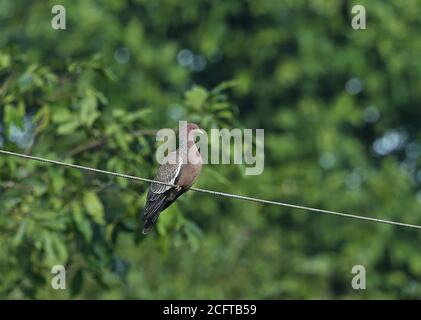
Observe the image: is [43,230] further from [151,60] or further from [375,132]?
[375,132]

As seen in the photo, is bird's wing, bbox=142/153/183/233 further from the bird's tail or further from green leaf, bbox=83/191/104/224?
green leaf, bbox=83/191/104/224

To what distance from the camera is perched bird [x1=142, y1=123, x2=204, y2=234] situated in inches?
424

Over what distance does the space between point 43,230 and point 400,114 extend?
12.2m

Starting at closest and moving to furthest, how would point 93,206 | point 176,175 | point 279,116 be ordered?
point 176,175 → point 93,206 → point 279,116

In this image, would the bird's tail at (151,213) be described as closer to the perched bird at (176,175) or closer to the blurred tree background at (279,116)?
the perched bird at (176,175)

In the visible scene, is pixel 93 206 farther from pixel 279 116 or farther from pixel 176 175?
pixel 279 116

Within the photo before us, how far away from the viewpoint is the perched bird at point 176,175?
10758 millimetres

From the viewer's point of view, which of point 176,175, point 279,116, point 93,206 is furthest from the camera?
point 279,116

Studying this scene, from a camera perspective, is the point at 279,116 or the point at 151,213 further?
the point at 279,116

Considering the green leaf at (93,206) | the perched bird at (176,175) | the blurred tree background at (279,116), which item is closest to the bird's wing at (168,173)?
the perched bird at (176,175)

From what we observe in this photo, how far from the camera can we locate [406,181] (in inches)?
808

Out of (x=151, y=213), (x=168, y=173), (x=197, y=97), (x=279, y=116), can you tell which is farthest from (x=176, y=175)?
(x=279, y=116)

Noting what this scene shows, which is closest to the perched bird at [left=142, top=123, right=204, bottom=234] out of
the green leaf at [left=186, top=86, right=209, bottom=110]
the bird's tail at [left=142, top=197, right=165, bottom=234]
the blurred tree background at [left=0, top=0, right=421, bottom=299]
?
the bird's tail at [left=142, top=197, right=165, bottom=234]

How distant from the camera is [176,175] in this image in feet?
35.4
